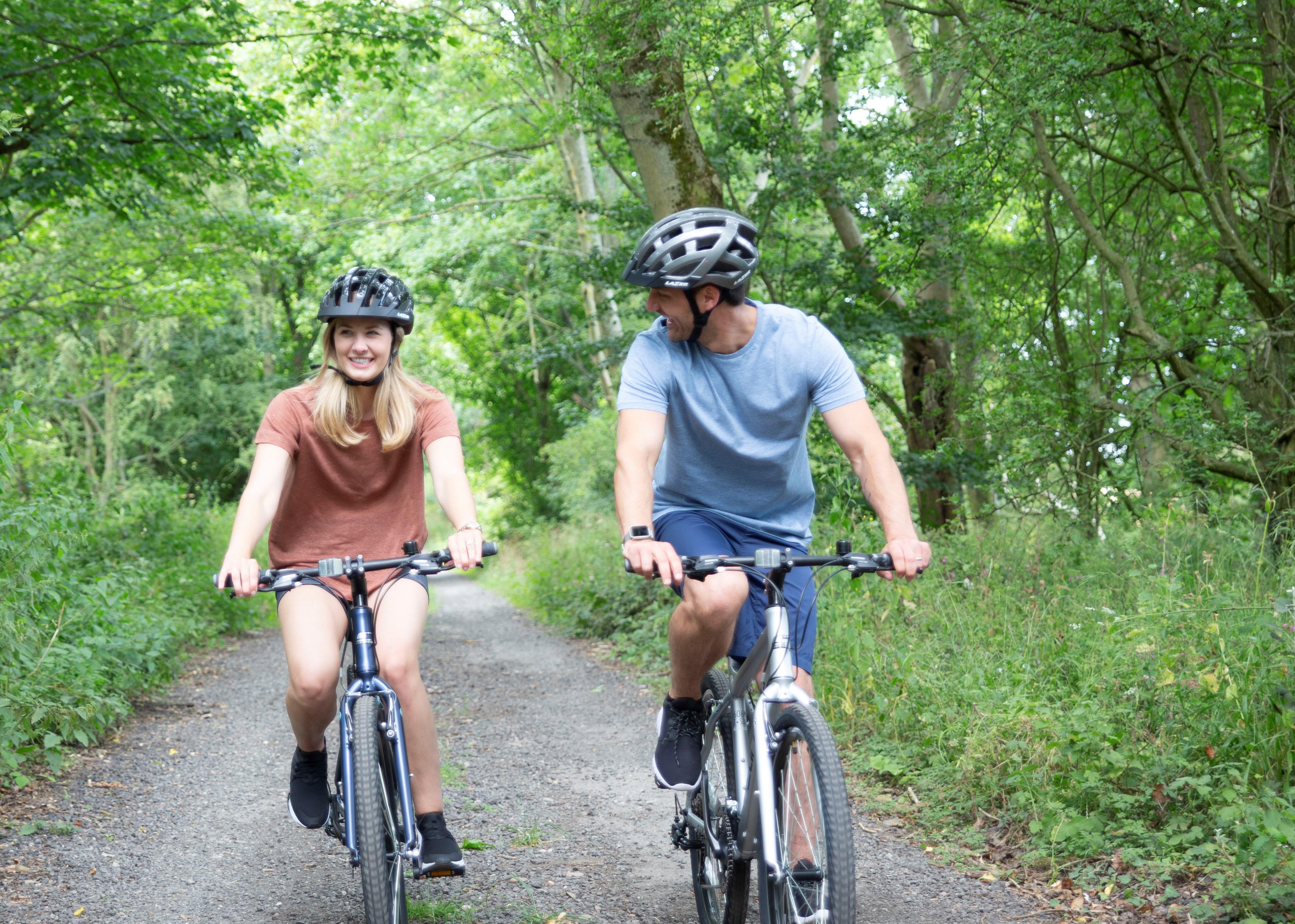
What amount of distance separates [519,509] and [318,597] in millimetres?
27200

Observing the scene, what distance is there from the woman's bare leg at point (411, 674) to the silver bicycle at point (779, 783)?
926mm

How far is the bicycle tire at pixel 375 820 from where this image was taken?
2957 millimetres

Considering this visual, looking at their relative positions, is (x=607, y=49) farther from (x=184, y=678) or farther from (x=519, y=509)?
(x=519, y=509)

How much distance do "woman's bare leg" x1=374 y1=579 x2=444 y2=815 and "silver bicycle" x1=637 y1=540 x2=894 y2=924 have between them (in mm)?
926

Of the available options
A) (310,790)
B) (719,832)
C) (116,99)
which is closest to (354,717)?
(310,790)

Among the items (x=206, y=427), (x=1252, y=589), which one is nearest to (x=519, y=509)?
(x=206, y=427)

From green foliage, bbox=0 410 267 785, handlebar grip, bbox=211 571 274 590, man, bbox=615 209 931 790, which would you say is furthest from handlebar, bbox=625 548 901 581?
green foliage, bbox=0 410 267 785

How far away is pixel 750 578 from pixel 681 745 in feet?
2.25

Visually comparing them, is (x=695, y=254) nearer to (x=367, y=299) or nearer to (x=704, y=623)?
(x=704, y=623)

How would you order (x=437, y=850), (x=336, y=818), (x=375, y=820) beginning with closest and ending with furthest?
1. (x=375, y=820)
2. (x=437, y=850)
3. (x=336, y=818)

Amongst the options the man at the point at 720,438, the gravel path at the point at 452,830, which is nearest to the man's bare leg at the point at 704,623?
the man at the point at 720,438

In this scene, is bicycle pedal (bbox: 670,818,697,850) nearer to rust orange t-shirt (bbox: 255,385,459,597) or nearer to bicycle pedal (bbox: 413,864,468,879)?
bicycle pedal (bbox: 413,864,468,879)

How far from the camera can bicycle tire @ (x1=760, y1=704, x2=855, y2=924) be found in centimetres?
245

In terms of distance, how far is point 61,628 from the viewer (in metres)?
6.27
